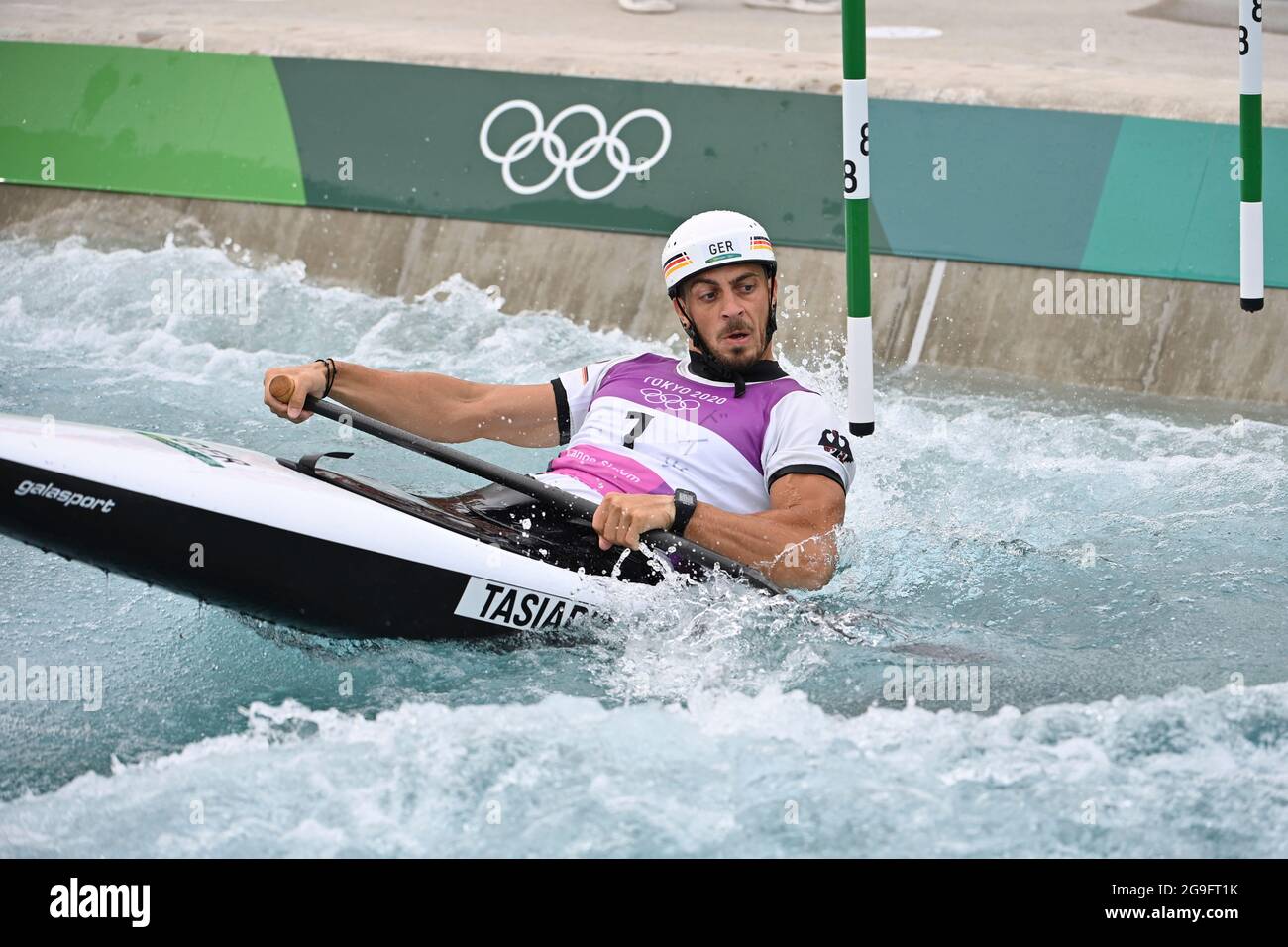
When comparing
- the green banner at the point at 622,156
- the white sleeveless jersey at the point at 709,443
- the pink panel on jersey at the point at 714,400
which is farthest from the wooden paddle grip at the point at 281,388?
the green banner at the point at 622,156

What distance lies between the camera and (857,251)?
4.17m

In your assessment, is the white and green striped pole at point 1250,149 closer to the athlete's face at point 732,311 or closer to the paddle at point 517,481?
the athlete's face at point 732,311

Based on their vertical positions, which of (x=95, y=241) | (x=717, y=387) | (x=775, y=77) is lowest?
(x=717, y=387)

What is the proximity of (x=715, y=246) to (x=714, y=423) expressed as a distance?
439 mm

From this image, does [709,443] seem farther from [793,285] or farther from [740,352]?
[793,285]

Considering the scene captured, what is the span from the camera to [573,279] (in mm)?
7074

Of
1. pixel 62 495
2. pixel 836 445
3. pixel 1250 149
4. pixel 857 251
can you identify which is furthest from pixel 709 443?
pixel 1250 149

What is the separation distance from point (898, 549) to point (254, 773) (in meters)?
2.20

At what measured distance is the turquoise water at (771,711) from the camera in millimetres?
3045

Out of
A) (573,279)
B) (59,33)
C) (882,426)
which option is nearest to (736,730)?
(882,426)

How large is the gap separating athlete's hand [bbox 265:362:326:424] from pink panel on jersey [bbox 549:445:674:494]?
0.63 metres

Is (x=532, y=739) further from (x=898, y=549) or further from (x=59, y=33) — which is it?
(x=59, y=33)

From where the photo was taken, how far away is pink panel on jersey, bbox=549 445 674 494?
3.83m
